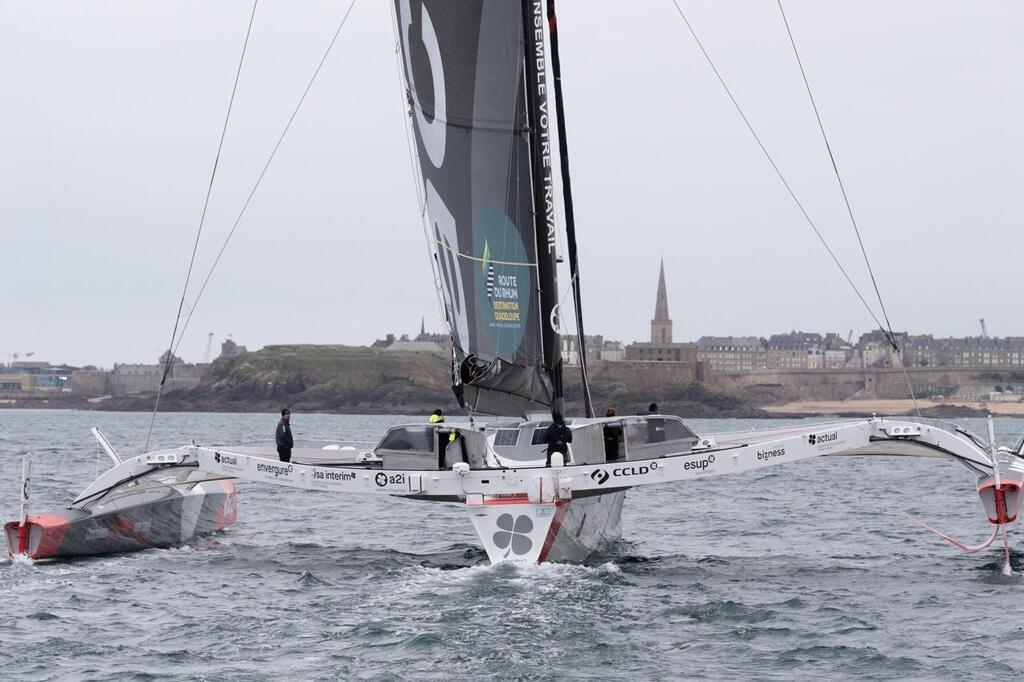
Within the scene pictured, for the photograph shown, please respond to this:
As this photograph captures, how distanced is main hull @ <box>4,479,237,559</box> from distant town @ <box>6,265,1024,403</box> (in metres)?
100

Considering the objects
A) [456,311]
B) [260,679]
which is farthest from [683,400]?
[260,679]

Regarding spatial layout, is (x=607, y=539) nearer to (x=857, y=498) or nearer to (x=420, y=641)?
(x=420, y=641)

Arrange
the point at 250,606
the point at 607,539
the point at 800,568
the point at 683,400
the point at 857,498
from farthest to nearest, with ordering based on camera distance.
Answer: the point at 683,400
the point at 857,498
the point at 607,539
the point at 800,568
the point at 250,606

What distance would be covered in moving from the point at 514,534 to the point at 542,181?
17.1 ft

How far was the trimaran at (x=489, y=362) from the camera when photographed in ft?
50.4

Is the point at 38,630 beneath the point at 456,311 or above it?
beneath

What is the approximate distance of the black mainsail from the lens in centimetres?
1705

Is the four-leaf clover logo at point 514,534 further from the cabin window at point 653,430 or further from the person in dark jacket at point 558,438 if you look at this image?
the cabin window at point 653,430

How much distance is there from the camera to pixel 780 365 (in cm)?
17550

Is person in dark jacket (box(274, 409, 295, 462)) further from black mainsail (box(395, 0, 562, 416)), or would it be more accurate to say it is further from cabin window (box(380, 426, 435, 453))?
black mainsail (box(395, 0, 562, 416))

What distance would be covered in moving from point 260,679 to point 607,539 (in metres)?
7.94

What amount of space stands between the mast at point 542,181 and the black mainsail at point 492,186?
0.04 ft

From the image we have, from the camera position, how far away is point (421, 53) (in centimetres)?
1755

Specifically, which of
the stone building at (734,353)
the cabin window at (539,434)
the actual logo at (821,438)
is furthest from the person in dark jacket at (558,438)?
the stone building at (734,353)
